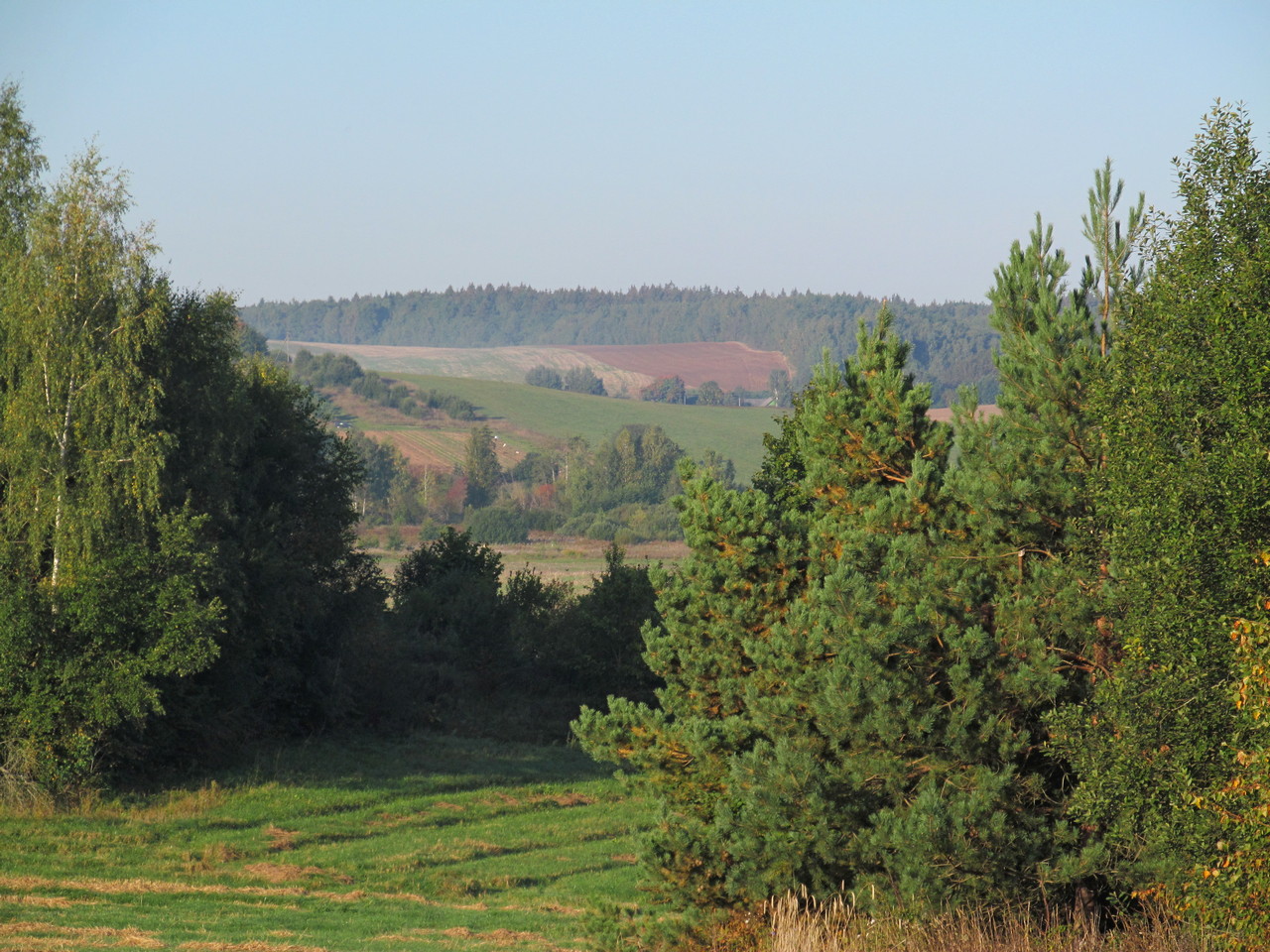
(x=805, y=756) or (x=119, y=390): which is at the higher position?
(x=119, y=390)

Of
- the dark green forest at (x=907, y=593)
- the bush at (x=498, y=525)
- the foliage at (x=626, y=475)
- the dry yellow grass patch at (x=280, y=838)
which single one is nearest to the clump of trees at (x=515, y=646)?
the dry yellow grass patch at (x=280, y=838)

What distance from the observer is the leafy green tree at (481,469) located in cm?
14875

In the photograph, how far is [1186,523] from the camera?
12.4 metres

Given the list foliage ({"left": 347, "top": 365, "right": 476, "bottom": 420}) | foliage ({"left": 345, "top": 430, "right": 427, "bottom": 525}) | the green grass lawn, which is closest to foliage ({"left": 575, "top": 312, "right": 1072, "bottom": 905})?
the green grass lawn

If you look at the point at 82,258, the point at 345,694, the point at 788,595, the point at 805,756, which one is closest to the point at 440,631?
the point at 345,694

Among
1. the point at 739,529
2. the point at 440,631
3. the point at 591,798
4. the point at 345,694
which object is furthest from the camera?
the point at 440,631

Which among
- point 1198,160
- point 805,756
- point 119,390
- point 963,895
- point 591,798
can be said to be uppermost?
point 1198,160

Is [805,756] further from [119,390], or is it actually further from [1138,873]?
[119,390]

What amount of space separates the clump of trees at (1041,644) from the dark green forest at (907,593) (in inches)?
1.7

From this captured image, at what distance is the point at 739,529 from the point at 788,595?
1.29m

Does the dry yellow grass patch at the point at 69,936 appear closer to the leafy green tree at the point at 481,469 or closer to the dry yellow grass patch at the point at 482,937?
the dry yellow grass patch at the point at 482,937

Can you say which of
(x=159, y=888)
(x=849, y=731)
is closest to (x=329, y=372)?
(x=159, y=888)

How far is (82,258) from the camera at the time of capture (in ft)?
85.9

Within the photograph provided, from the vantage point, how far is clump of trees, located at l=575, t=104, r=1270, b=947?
1231cm
